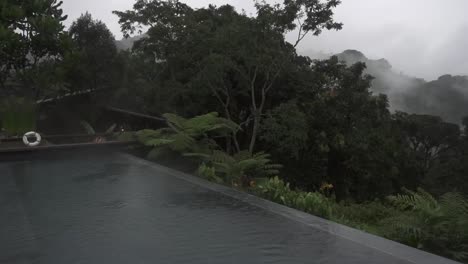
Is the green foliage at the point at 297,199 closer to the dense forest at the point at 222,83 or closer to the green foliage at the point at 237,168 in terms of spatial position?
the green foliage at the point at 237,168

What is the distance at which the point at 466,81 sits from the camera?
6134 cm

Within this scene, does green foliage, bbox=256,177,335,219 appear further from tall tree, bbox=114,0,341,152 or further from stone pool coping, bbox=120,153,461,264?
tall tree, bbox=114,0,341,152

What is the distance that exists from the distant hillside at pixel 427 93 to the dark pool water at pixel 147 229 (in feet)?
175

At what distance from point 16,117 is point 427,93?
60208 millimetres

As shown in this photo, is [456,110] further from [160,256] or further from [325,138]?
[160,256]

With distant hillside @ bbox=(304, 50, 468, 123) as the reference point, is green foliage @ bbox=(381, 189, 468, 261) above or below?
below

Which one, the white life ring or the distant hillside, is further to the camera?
the distant hillside

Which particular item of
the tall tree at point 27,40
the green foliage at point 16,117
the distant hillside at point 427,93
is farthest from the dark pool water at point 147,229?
the distant hillside at point 427,93

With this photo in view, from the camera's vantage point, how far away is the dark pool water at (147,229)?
314 centimetres

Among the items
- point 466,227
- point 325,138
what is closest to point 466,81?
point 325,138

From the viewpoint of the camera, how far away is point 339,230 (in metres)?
3.76

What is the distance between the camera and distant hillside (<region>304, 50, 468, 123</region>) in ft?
186

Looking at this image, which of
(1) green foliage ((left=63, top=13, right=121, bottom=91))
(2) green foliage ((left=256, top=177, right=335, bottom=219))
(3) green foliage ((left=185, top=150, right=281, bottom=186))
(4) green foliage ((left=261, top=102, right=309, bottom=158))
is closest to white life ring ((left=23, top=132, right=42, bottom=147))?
(3) green foliage ((left=185, top=150, right=281, bottom=186))

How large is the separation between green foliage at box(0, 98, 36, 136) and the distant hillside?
5082cm
